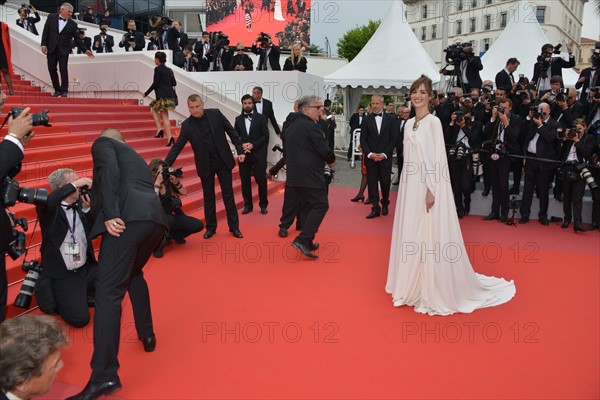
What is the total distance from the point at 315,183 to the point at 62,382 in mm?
3439

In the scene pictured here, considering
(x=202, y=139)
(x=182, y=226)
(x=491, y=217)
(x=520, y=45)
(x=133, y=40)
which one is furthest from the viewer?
(x=520, y=45)

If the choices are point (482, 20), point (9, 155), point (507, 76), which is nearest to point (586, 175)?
point (507, 76)

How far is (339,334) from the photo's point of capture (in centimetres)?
407

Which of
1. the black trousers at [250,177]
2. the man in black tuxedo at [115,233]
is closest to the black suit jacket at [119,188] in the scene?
the man in black tuxedo at [115,233]

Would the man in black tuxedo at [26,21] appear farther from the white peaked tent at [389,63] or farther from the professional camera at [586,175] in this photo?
the professional camera at [586,175]

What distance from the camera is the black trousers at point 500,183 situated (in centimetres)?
784

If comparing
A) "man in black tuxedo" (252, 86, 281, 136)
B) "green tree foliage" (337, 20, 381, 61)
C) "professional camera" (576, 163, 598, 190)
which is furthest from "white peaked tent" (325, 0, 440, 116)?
"green tree foliage" (337, 20, 381, 61)

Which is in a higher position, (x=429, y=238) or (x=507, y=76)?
(x=507, y=76)

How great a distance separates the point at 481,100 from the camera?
8.87 meters

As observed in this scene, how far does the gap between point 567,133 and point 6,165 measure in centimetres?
702

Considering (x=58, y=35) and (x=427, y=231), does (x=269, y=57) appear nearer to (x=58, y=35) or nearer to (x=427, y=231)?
(x=58, y=35)

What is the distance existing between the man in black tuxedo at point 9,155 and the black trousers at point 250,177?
16.8 feet

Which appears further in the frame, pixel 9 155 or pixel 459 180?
pixel 459 180

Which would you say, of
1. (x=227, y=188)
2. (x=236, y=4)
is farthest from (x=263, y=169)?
(x=236, y=4)
